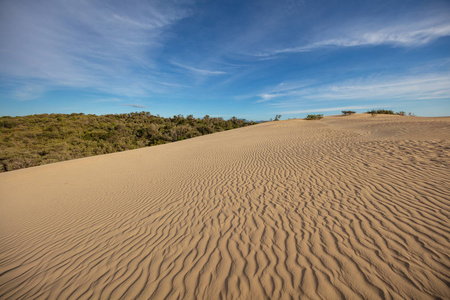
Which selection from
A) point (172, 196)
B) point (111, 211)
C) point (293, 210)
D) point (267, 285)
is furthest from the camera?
point (172, 196)

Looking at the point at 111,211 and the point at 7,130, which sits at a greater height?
the point at 7,130

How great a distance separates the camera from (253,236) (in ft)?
10.3

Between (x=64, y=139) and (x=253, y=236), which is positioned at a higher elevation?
(x=64, y=139)

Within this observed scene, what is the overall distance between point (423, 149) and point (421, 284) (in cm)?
707

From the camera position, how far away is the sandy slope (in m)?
2.23

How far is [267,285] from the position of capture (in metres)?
2.21

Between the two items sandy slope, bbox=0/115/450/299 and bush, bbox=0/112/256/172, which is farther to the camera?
bush, bbox=0/112/256/172

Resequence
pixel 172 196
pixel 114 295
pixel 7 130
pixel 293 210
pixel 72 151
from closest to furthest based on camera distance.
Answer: pixel 114 295, pixel 293 210, pixel 172 196, pixel 72 151, pixel 7 130

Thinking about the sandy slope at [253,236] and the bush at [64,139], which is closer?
the sandy slope at [253,236]

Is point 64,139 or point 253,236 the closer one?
point 253,236

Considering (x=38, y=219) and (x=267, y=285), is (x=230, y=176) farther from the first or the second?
(x=38, y=219)

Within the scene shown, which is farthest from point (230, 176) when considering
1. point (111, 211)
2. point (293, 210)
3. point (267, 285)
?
point (267, 285)

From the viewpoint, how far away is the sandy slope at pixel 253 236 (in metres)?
2.23

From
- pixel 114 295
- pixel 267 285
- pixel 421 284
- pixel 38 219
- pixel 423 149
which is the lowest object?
pixel 38 219
